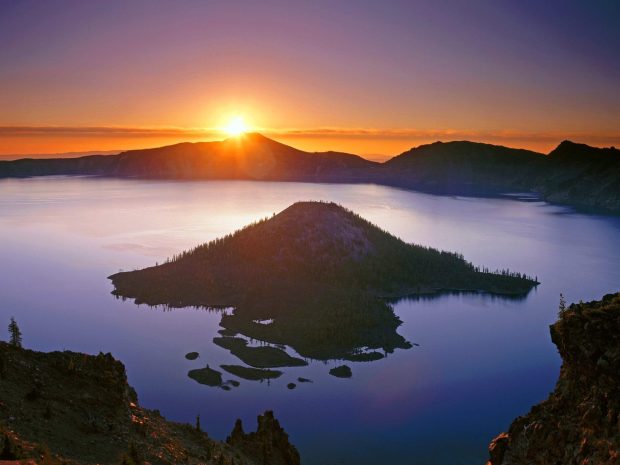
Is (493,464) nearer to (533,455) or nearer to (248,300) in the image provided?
(533,455)

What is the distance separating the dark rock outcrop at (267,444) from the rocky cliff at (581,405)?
34.5 meters

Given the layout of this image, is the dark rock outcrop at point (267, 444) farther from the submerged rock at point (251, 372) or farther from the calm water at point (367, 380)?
the submerged rock at point (251, 372)

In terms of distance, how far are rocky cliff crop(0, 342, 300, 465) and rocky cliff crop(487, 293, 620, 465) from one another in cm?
2566

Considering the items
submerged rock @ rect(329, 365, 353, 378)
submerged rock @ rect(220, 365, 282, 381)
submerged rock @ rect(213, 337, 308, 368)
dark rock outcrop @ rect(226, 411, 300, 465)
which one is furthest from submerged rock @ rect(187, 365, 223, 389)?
dark rock outcrop @ rect(226, 411, 300, 465)

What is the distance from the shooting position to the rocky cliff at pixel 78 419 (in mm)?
34906

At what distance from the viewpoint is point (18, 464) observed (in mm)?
27734

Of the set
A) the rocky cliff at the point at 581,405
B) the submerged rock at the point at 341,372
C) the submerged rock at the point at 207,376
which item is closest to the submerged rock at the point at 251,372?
the submerged rock at the point at 207,376

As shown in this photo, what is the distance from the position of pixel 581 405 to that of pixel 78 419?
35333 mm

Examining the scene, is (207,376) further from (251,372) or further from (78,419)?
(78,419)

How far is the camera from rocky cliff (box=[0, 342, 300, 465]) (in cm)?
3491

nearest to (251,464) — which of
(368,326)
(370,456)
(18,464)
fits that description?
(18,464)

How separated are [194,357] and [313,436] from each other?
48946 millimetres

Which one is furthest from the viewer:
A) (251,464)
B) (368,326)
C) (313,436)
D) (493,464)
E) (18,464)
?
(368,326)

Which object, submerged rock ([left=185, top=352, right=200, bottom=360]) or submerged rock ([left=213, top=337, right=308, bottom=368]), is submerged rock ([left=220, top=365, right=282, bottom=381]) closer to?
submerged rock ([left=213, top=337, right=308, bottom=368])
